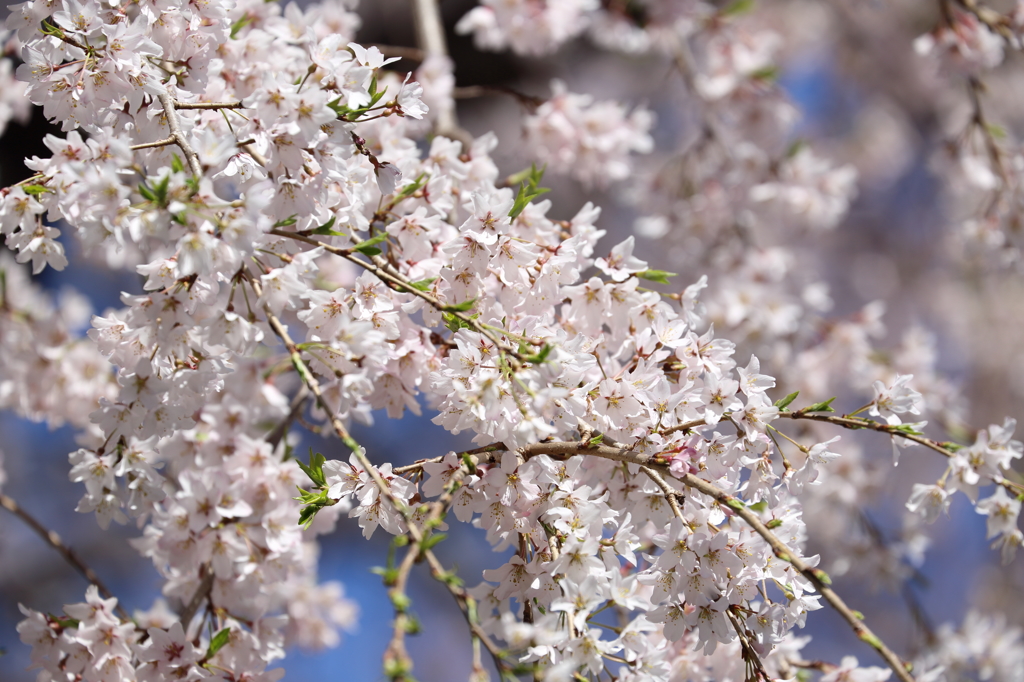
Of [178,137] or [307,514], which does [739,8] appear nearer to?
[178,137]

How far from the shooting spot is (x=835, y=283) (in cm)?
787

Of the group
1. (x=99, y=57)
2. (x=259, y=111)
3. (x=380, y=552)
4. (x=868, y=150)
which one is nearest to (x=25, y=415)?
(x=99, y=57)

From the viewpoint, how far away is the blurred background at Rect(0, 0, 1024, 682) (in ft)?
19.3

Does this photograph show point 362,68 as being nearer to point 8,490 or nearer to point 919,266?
point 8,490

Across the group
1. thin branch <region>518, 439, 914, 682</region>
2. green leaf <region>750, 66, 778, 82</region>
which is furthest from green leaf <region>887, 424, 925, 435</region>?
green leaf <region>750, 66, 778, 82</region>

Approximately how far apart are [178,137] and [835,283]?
25.6 feet

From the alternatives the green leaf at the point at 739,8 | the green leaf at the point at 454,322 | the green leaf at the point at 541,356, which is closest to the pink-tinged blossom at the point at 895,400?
the green leaf at the point at 541,356

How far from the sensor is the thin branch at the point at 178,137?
1.27m

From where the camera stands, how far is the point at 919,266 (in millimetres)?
7609

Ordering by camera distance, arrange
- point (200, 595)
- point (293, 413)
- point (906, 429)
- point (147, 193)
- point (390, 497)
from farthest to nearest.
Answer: point (293, 413)
point (200, 595)
point (906, 429)
point (390, 497)
point (147, 193)

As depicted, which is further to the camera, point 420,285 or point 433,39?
point 433,39

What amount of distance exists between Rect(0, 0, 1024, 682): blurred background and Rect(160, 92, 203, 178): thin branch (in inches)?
164

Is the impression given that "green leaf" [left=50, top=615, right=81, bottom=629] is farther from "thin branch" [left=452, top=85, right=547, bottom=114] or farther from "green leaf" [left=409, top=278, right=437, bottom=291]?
"thin branch" [left=452, top=85, right=547, bottom=114]

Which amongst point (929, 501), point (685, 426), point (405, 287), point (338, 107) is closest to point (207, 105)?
point (338, 107)
